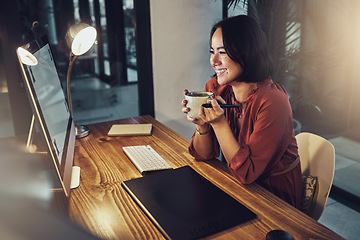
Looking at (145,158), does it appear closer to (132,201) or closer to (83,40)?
(132,201)

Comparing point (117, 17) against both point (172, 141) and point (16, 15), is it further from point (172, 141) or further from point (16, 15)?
point (172, 141)

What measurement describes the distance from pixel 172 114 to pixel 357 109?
1429mm

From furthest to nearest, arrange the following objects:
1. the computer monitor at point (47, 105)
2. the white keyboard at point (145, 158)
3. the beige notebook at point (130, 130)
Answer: the beige notebook at point (130, 130), the white keyboard at point (145, 158), the computer monitor at point (47, 105)

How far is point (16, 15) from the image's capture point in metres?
2.11

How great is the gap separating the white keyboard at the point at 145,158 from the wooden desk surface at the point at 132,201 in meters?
0.03

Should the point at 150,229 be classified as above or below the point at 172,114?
above

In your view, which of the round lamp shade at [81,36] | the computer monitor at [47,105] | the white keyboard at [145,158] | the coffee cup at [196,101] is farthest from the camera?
the round lamp shade at [81,36]

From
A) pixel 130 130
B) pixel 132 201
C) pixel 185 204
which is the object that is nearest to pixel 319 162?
pixel 185 204

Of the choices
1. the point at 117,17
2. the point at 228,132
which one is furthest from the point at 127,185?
the point at 117,17

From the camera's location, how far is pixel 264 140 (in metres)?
1.15

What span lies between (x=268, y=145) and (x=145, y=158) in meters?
0.51

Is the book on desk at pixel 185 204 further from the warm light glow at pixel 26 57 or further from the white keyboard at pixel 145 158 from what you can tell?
the warm light glow at pixel 26 57

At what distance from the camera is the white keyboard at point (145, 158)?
125 cm

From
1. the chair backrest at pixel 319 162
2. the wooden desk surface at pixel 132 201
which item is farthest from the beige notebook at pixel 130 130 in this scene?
the chair backrest at pixel 319 162
